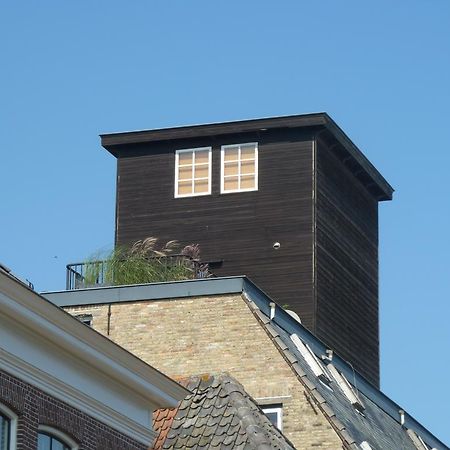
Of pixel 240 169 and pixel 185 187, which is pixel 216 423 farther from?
pixel 185 187

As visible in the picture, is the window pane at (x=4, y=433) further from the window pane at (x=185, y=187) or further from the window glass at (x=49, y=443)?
the window pane at (x=185, y=187)

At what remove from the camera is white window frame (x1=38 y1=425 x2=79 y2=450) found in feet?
73.2

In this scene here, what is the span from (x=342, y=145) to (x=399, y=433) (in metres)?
9.11

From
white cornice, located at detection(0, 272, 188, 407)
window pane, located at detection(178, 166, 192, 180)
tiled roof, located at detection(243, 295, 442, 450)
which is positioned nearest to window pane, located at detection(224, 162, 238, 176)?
window pane, located at detection(178, 166, 192, 180)

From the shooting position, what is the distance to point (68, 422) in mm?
22812

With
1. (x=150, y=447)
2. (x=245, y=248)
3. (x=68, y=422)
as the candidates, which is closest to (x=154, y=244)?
(x=245, y=248)

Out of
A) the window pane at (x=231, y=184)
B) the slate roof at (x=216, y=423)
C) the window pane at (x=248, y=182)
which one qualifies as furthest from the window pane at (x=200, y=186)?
the slate roof at (x=216, y=423)

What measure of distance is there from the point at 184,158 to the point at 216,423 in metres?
18.3

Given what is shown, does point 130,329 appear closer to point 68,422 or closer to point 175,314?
point 175,314

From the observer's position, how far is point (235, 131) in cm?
4550

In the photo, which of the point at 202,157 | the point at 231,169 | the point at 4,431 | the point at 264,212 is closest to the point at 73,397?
the point at 4,431

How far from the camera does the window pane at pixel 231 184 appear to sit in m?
45.5

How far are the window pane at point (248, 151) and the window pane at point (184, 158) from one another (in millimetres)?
1594

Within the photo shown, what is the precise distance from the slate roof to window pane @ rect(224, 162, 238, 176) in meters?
15.9
